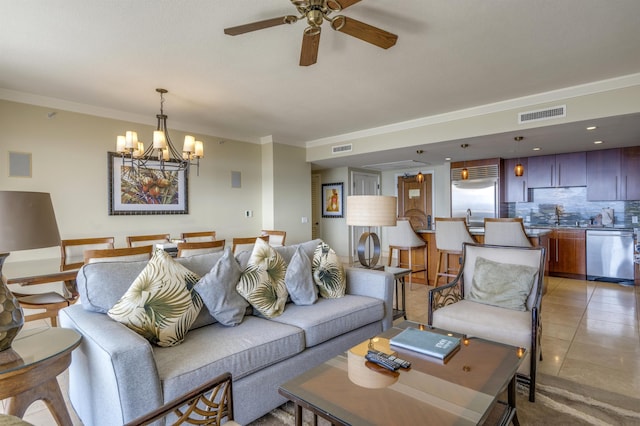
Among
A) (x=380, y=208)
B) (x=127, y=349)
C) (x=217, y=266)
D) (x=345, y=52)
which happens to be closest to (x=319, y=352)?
(x=217, y=266)

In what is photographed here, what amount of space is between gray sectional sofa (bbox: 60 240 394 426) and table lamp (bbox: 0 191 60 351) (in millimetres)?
304

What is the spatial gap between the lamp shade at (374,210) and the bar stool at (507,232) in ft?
6.43

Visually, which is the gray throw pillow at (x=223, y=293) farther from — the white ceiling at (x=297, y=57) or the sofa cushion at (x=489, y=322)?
the white ceiling at (x=297, y=57)

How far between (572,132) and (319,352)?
4.31 meters

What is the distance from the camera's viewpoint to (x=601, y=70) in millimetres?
3180

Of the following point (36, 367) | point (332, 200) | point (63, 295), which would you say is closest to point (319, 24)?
point (36, 367)

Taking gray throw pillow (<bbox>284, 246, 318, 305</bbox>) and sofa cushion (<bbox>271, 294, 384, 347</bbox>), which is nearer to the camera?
sofa cushion (<bbox>271, 294, 384, 347</bbox>)

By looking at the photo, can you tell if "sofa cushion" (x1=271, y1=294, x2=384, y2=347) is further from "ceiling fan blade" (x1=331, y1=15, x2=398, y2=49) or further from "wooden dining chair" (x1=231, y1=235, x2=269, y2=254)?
"ceiling fan blade" (x1=331, y1=15, x2=398, y2=49)

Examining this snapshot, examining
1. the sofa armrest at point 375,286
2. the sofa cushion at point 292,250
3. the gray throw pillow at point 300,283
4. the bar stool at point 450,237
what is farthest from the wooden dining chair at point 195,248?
the bar stool at point 450,237

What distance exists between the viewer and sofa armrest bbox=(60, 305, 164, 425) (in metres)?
1.40

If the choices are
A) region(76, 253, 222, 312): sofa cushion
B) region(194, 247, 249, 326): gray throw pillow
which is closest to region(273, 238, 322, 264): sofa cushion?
region(194, 247, 249, 326): gray throw pillow

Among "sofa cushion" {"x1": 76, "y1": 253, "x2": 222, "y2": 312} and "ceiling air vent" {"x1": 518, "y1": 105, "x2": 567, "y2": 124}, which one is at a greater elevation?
"ceiling air vent" {"x1": 518, "y1": 105, "x2": 567, "y2": 124}

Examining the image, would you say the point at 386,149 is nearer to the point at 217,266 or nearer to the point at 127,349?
the point at 217,266

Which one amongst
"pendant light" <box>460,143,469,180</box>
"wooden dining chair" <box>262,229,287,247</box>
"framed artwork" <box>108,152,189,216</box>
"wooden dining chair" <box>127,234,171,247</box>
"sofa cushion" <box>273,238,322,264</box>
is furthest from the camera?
"pendant light" <box>460,143,469,180</box>
